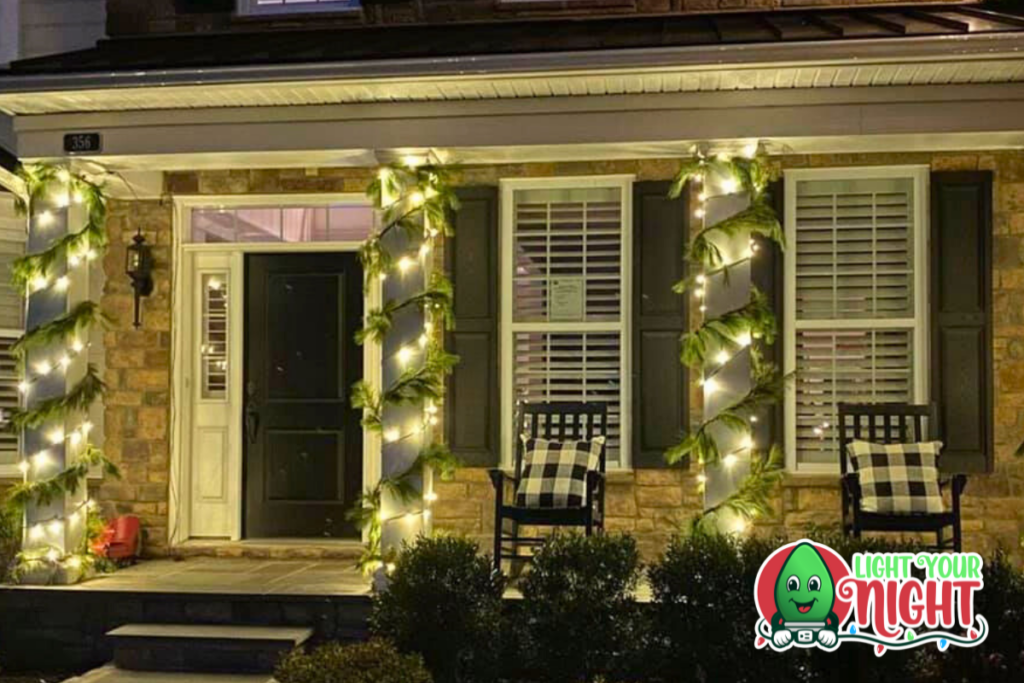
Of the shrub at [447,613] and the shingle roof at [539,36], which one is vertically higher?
the shingle roof at [539,36]

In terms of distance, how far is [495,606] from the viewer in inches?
220

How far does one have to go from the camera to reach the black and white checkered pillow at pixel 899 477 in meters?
6.27

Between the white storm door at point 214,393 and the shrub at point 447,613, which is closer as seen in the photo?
the shrub at point 447,613

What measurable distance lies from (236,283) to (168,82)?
6.21 ft

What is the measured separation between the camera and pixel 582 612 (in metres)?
5.41

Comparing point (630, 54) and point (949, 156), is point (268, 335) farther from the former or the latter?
point (949, 156)

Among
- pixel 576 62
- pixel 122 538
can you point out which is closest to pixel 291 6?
pixel 576 62

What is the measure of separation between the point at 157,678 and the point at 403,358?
218cm

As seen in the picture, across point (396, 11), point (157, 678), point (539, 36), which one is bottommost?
point (157, 678)

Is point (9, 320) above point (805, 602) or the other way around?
above

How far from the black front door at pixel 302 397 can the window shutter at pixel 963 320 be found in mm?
3831

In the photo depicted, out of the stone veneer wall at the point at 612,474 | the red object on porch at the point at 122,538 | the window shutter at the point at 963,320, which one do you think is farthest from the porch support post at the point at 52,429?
the window shutter at the point at 963,320

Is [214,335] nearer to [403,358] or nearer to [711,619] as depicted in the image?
[403,358]

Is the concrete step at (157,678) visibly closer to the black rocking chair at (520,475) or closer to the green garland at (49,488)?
the green garland at (49,488)
